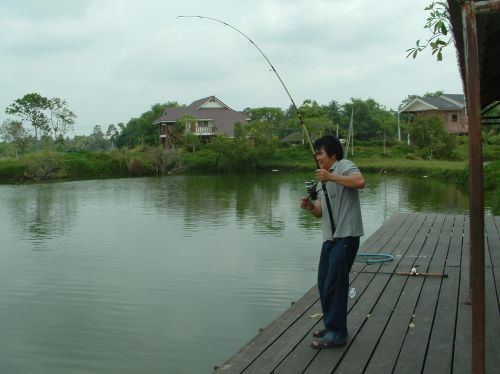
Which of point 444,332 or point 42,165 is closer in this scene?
point 444,332

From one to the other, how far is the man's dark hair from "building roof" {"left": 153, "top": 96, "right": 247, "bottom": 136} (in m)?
45.5

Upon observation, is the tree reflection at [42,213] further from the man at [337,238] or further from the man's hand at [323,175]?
the man's hand at [323,175]

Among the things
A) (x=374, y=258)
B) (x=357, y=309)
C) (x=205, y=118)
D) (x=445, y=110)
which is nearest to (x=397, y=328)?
(x=357, y=309)

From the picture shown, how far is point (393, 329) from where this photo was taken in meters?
4.11

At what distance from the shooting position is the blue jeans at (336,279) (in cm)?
366

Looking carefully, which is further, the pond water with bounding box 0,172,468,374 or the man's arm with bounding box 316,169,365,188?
the pond water with bounding box 0,172,468,374

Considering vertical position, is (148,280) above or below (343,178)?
below

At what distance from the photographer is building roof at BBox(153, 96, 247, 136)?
5019 cm

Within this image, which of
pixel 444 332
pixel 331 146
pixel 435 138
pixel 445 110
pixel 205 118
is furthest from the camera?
pixel 205 118

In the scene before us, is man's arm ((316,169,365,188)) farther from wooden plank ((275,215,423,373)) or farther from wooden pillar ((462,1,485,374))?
wooden plank ((275,215,423,373))

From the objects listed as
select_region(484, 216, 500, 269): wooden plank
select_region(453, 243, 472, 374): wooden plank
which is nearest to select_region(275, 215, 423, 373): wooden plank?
select_region(453, 243, 472, 374): wooden plank

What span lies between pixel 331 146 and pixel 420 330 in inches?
56.2

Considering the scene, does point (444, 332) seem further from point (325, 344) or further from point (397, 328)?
point (325, 344)

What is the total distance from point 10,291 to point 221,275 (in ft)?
9.80
